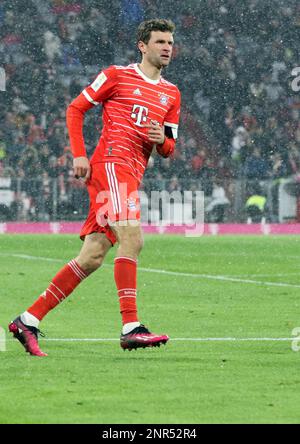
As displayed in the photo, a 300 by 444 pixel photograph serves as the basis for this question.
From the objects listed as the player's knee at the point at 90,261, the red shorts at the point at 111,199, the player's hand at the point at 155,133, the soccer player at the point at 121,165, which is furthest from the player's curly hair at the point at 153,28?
the player's knee at the point at 90,261

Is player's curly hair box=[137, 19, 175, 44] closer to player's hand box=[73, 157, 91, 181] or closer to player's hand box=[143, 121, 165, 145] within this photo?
player's hand box=[143, 121, 165, 145]

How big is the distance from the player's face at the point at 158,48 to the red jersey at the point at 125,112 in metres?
0.13

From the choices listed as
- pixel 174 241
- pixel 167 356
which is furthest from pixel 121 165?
pixel 174 241

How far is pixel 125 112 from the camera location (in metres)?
8.61

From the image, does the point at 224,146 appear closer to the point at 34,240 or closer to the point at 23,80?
the point at 23,80

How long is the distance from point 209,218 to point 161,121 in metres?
18.2

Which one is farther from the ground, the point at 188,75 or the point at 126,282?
the point at 188,75

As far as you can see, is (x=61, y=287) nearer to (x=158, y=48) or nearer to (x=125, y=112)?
(x=125, y=112)

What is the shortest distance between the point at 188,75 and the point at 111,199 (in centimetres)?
2204

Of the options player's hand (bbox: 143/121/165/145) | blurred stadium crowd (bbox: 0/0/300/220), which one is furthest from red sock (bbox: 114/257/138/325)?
blurred stadium crowd (bbox: 0/0/300/220)

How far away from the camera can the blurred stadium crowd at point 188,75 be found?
28.9 metres

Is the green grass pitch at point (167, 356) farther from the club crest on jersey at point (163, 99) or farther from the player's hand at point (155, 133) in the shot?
the club crest on jersey at point (163, 99)

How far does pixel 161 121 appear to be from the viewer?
8734 millimetres

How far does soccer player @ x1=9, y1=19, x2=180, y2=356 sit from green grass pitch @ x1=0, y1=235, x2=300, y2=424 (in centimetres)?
30
